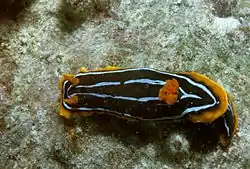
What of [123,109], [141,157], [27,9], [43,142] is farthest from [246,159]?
[27,9]

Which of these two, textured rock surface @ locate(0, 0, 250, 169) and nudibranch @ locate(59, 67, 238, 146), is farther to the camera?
textured rock surface @ locate(0, 0, 250, 169)

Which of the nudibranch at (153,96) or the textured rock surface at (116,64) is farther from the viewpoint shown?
the textured rock surface at (116,64)

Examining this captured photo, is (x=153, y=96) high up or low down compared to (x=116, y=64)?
up

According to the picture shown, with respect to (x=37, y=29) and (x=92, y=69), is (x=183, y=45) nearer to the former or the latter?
(x=92, y=69)

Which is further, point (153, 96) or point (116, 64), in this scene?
point (116, 64)
